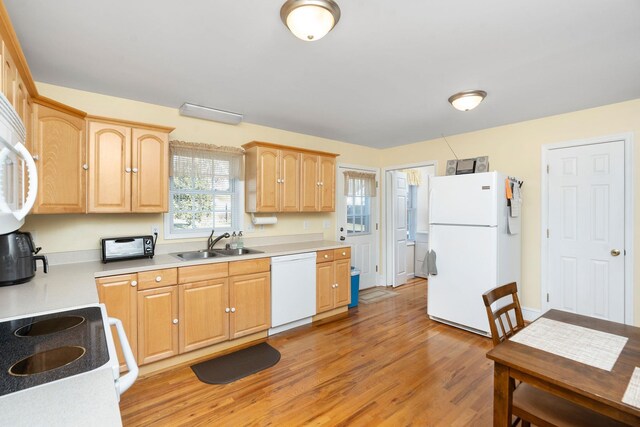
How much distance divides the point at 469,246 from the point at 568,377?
2.21 metres

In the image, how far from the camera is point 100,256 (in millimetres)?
2650

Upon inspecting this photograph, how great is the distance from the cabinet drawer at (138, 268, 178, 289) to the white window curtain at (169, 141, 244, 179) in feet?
3.44

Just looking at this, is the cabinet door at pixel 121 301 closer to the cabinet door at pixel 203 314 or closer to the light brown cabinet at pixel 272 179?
the cabinet door at pixel 203 314

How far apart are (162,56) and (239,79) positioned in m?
0.57

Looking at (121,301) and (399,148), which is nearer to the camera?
(121,301)

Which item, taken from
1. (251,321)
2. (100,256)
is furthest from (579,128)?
(100,256)

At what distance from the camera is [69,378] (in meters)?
0.79

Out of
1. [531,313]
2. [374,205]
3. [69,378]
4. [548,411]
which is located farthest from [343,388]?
[374,205]

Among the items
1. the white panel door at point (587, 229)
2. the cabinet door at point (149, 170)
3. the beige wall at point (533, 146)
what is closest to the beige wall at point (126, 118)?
the cabinet door at point (149, 170)

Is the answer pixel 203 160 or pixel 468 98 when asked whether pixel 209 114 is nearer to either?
pixel 203 160

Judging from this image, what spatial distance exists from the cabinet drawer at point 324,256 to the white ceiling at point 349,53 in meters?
1.63

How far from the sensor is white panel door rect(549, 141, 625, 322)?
297 cm

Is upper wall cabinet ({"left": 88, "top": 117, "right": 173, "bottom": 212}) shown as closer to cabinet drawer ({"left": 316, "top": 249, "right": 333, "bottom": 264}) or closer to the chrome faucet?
the chrome faucet

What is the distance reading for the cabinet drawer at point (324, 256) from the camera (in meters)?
3.52
